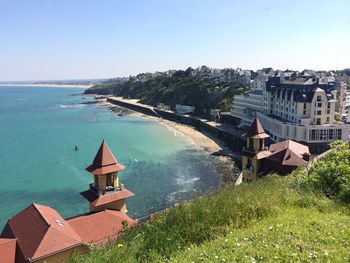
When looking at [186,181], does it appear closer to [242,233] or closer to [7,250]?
[7,250]

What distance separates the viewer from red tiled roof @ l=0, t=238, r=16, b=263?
45.0ft

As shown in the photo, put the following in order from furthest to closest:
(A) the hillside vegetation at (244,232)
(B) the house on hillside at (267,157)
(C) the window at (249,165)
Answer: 1. (C) the window at (249,165)
2. (B) the house on hillside at (267,157)
3. (A) the hillside vegetation at (244,232)

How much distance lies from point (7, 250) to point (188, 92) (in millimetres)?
92030

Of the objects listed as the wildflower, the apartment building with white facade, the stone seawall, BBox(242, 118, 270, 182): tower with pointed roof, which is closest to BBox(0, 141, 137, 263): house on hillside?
the wildflower

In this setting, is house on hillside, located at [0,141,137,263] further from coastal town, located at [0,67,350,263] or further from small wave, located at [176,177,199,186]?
small wave, located at [176,177,199,186]

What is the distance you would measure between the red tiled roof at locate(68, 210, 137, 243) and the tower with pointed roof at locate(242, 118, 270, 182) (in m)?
11.4

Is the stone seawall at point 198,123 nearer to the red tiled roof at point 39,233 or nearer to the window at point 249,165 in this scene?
the window at point 249,165

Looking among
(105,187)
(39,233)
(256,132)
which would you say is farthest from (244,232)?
(256,132)

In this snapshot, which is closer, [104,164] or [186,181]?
[104,164]

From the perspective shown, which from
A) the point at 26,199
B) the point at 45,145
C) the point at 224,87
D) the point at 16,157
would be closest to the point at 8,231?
the point at 26,199

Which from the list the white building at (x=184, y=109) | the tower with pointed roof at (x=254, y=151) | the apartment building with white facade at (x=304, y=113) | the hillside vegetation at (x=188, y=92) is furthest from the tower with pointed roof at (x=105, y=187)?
the white building at (x=184, y=109)

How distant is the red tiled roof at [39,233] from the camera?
44.5 ft

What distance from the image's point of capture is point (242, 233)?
20.3 feet

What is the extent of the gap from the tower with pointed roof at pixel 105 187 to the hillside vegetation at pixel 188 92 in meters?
61.9
